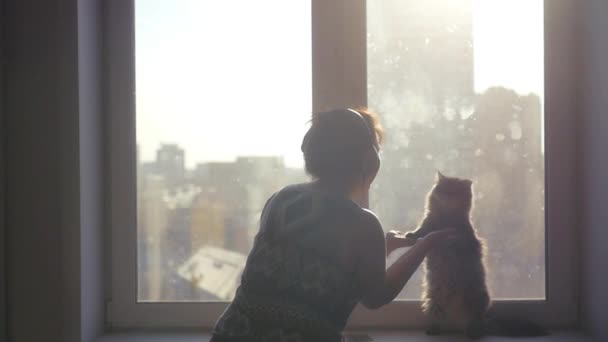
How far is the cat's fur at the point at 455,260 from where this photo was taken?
4.10 ft

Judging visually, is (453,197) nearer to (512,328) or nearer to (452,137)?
(452,137)

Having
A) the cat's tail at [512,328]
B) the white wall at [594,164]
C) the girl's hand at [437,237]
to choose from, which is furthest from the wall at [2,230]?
the white wall at [594,164]

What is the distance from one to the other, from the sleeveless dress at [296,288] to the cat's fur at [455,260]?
1.02ft

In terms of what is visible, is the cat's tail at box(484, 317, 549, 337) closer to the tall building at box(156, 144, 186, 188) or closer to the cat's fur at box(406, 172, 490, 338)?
the cat's fur at box(406, 172, 490, 338)

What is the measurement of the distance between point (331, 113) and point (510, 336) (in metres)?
0.76

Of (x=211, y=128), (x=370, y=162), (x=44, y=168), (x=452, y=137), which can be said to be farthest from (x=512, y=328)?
(x=44, y=168)

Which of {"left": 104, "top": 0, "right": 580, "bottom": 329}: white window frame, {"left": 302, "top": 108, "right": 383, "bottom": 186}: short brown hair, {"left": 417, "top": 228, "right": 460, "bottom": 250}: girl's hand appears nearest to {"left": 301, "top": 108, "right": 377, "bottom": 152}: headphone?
{"left": 302, "top": 108, "right": 383, "bottom": 186}: short brown hair

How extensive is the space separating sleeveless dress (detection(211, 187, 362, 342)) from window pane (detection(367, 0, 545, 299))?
1.69ft

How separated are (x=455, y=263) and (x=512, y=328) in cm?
28

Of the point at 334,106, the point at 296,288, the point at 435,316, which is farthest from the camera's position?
the point at 334,106

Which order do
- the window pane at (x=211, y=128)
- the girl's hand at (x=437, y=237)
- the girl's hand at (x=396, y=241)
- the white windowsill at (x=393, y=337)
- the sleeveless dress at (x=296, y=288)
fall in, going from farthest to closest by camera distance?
1. the window pane at (x=211, y=128)
2. the white windowsill at (x=393, y=337)
3. the girl's hand at (x=396, y=241)
4. the girl's hand at (x=437, y=237)
5. the sleeveless dress at (x=296, y=288)

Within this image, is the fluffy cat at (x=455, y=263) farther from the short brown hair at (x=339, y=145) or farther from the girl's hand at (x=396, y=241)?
the short brown hair at (x=339, y=145)

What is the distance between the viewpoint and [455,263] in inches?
49.6

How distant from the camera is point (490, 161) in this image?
57.8 inches
